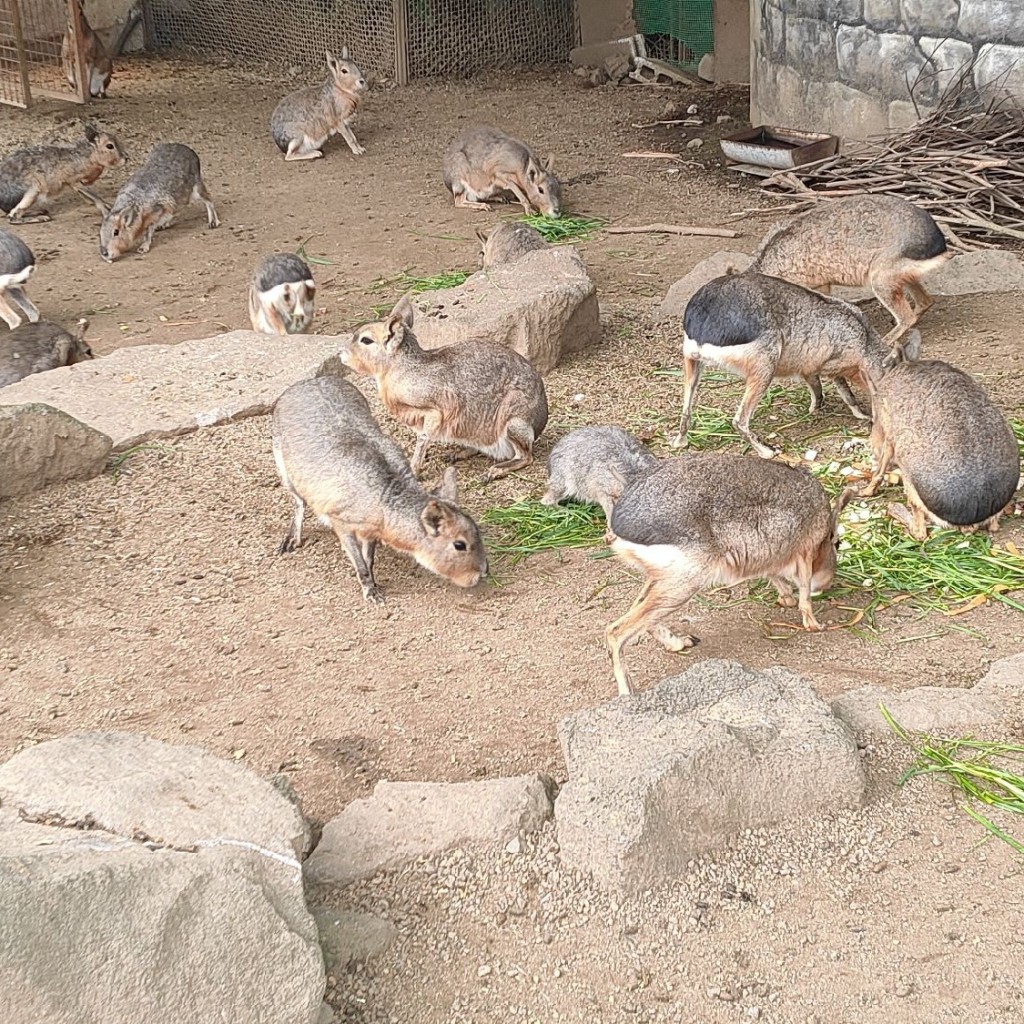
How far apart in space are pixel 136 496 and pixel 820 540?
10.6ft

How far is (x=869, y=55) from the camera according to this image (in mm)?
10898

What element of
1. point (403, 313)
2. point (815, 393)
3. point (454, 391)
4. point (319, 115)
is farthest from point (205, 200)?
point (815, 393)

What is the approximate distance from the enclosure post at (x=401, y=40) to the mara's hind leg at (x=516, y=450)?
10.3 meters

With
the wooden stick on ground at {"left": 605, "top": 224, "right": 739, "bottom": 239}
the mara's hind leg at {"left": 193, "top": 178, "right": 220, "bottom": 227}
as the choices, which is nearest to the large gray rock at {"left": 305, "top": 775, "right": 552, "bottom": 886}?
the wooden stick on ground at {"left": 605, "top": 224, "right": 739, "bottom": 239}

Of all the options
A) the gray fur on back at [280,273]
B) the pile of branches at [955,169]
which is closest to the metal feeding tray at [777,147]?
the pile of branches at [955,169]

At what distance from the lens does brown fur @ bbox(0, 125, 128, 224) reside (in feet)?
38.2

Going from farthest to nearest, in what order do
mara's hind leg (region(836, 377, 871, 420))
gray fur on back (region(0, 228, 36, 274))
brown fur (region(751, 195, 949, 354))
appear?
gray fur on back (region(0, 228, 36, 274)) < brown fur (region(751, 195, 949, 354)) < mara's hind leg (region(836, 377, 871, 420))

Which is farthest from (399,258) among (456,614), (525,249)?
(456,614)

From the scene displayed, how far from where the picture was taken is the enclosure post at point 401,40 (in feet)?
51.3

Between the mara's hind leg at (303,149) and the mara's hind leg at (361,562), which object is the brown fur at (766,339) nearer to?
the mara's hind leg at (361,562)

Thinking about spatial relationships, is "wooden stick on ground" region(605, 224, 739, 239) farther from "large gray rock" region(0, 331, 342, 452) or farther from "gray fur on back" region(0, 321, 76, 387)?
"gray fur on back" region(0, 321, 76, 387)

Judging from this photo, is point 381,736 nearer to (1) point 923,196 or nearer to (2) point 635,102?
(1) point 923,196

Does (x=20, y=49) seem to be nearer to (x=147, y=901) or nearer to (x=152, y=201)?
(x=152, y=201)

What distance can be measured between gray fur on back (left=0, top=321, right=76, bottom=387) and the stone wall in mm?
6522
